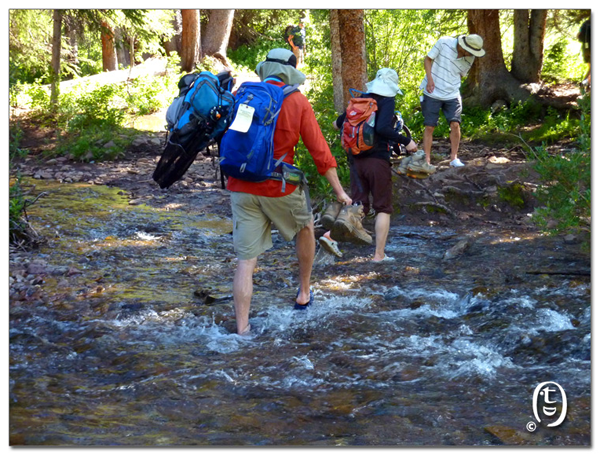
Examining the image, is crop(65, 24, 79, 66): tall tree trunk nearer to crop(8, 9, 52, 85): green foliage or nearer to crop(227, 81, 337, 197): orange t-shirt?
crop(8, 9, 52, 85): green foliage

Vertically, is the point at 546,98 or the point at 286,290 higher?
the point at 546,98

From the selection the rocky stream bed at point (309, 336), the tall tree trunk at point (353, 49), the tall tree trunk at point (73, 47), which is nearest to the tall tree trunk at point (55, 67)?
the tall tree trunk at point (73, 47)

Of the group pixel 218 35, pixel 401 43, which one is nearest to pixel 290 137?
pixel 401 43

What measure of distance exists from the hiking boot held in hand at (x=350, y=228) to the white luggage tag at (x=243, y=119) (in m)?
3.46

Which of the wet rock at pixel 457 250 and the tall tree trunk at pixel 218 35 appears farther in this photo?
the tall tree trunk at pixel 218 35

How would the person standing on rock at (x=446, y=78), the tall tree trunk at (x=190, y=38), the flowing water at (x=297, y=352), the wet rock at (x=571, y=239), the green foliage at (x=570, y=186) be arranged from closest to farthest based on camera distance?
the flowing water at (x=297, y=352) → the green foliage at (x=570, y=186) → the wet rock at (x=571, y=239) → the person standing on rock at (x=446, y=78) → the tall tree trunk at (x=190, y=38)

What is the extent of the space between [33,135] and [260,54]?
15572mm

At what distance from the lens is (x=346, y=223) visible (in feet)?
25.8

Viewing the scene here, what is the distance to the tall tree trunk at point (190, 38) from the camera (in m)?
22.0

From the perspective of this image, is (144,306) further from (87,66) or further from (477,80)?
Result: (87,66)

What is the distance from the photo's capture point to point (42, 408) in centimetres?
391

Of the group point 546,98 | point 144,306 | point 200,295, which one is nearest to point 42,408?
point 144,306

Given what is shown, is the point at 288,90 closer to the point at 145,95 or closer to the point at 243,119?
the point at 243,119

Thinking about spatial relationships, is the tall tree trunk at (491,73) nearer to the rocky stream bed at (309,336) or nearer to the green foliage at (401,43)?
the green foliage at (401,43)
